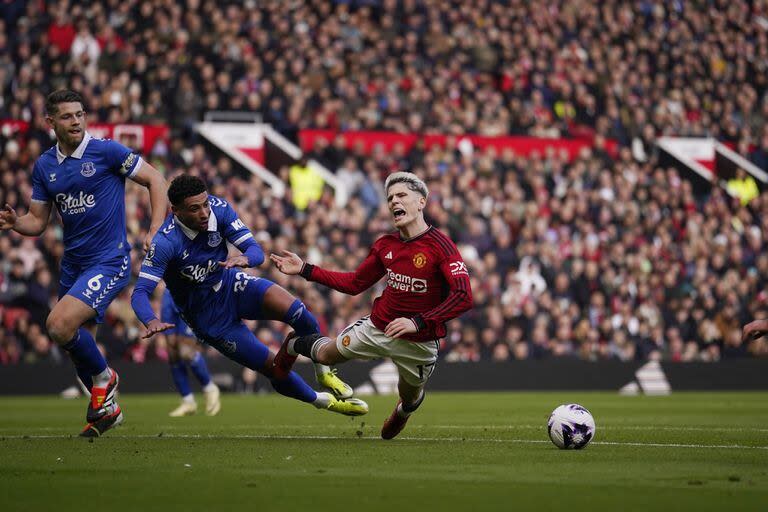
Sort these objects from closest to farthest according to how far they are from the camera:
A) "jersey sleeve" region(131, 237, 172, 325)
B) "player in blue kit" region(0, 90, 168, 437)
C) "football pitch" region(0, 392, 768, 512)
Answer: "football pitch" region(0, 392, 768, 512), "jersey sleeve" region(131, 237, 172, 325), "player in blue kit" region(0, 90, 168, 437)

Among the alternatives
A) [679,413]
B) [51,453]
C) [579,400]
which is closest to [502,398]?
[579,400]

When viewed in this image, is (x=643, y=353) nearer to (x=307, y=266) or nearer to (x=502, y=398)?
(x=502, y=398)

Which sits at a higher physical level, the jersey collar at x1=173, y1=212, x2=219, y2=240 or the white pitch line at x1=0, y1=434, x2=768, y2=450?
the jersey collar at x1=173, y1=212, x2=219, y2=240

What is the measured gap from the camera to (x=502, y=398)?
2041cm

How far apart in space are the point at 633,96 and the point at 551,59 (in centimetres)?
224

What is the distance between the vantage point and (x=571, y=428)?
31.4 ft

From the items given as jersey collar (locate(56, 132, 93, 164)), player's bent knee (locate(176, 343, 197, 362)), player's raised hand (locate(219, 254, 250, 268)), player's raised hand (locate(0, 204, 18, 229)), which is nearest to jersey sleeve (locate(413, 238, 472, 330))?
player's raised hand (locate(219, 254, 250, 268))

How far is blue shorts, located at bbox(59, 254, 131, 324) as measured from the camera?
10.6 m

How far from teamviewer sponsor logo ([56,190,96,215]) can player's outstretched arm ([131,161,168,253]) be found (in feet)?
1.42

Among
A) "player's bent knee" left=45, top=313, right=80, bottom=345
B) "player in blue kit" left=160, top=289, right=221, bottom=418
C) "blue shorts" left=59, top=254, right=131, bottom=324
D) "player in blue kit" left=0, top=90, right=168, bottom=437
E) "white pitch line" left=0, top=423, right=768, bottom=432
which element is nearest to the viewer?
"player's bent knee" left=45, top=313, right=80, bottom=345

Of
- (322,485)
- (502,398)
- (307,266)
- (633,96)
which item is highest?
(633,96)

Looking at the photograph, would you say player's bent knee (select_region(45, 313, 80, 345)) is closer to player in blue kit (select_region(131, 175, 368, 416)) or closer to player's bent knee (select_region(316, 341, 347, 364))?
player in blue kit (select_region(131, 175, 368, 416))

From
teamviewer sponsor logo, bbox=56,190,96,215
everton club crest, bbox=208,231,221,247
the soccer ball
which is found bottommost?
the soccer ball

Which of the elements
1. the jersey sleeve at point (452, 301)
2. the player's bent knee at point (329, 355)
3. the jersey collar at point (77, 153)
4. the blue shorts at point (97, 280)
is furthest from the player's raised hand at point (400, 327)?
the jersey collar at point (77, 153)
